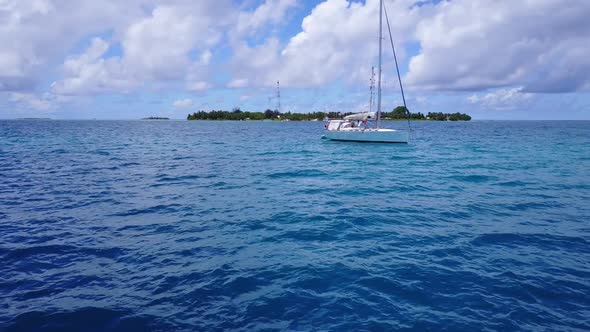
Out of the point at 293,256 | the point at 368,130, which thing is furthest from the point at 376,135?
the point at 293,256

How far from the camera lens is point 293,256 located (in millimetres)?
11062

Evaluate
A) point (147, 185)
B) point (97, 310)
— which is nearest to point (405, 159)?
point (147, 185)

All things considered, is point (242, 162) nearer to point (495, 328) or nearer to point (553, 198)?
point (553, 198)

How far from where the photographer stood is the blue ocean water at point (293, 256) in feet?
25.4

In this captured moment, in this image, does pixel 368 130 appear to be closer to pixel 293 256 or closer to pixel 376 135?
pixel 376 135

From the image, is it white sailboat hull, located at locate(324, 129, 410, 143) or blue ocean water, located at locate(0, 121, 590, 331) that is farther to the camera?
white sailboat hull, located at locate(324, 129, 410, 143)

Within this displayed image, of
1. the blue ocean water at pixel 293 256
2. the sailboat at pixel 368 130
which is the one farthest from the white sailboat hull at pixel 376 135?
the blue ocean water at pixel 293 256

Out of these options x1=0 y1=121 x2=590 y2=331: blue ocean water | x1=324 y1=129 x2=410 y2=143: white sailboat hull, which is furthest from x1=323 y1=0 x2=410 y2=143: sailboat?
x1=0 y1=121 x2=590 y2=331: blue ocean water

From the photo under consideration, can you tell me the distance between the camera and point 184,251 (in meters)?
11.3

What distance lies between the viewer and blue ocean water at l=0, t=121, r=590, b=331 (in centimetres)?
775

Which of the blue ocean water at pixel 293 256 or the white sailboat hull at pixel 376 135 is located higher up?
the white sailboat hull at pixel 376 135

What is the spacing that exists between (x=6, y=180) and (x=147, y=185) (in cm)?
972

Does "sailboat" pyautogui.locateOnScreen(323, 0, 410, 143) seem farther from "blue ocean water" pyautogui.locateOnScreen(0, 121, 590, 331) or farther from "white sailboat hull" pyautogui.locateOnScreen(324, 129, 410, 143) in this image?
"blue ocean water" pyautogui.locateOnScreen(0, 121, 590, 331)

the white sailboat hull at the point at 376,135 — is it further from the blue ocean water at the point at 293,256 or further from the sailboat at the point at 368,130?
the blue ocean water at the point at 293,256
